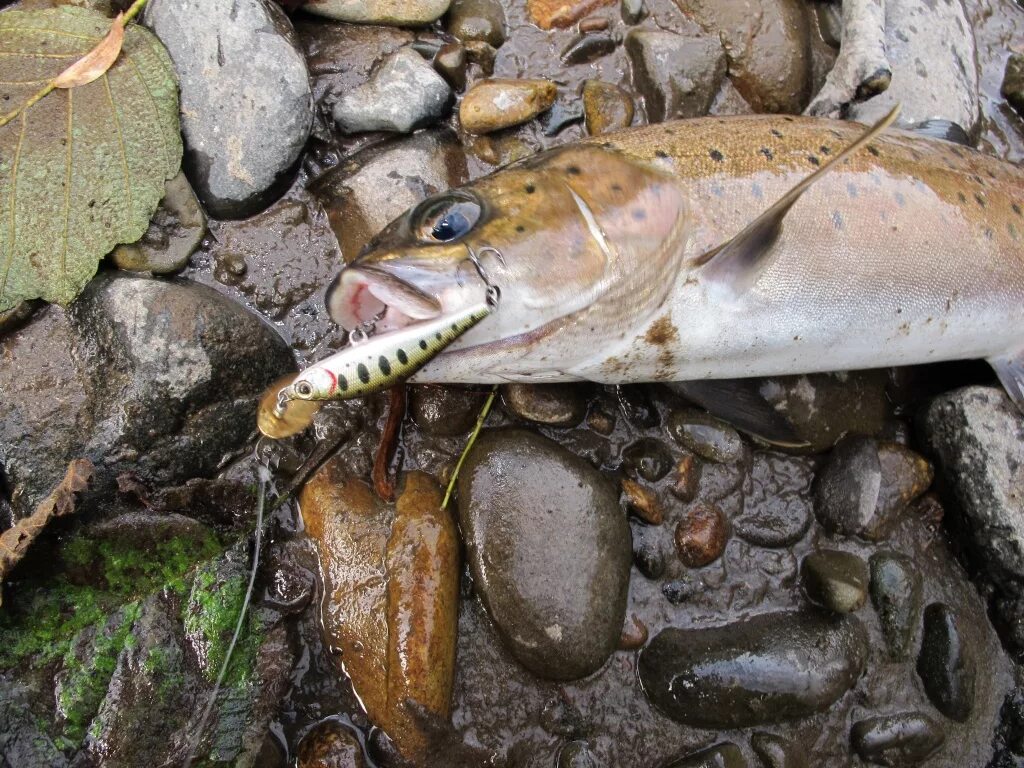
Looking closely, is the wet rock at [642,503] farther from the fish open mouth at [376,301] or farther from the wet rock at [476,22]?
the wet rock at [476,22]

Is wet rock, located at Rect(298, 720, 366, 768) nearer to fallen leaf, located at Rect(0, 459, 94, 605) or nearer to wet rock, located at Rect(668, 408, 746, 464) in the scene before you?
fallen leaf, located at Rect(0, 459, 94, 605)

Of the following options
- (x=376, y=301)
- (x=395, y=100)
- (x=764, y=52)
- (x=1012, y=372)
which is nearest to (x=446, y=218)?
(x=376, y=301)

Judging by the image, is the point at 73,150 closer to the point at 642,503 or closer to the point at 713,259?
the point at 713,259

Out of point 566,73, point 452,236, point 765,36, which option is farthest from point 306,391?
point 765,36

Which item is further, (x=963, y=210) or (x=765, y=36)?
(x=765, y=36)

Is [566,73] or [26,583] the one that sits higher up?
[566,73]

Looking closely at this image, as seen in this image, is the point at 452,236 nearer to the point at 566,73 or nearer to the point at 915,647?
the point at 566,73

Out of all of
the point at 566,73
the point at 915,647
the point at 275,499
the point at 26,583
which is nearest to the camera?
the point at 26,583
